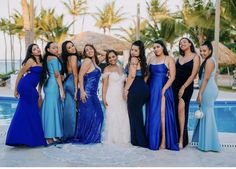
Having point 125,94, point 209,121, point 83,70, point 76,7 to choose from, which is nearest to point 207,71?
point 209,121

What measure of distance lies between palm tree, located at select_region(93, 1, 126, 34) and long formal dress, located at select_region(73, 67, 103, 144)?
32.9m

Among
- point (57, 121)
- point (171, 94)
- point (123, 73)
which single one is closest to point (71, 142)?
point (57, 121)

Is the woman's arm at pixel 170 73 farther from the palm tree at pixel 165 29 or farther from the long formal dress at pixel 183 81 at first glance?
the palm tree at pixel 165 29

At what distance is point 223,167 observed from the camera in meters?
4.47

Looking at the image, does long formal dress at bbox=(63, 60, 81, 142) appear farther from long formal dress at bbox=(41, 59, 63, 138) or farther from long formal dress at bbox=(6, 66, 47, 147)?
long formal dress at bbox=(6, 66, 47, 147)

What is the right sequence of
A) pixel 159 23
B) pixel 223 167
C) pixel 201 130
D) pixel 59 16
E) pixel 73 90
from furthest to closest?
1. pixel 59 16
2. pixel 159 23
3. pixel 73 90
4. pixel 201 130
5. pixel 223 167

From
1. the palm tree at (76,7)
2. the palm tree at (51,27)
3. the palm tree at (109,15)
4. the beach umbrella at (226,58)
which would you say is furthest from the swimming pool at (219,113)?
the palm tree at (109,15)

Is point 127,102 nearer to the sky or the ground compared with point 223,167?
nearer to the sky

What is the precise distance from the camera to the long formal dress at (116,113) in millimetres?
5508

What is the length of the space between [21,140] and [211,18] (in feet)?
51.9

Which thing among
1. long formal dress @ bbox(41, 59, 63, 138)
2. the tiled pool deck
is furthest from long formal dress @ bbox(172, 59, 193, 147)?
long formal dress @ bbox(41, 59, 63, 138)

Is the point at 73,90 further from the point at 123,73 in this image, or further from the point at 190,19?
the point at 190,19

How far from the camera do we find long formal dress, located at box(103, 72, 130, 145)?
5508 mm

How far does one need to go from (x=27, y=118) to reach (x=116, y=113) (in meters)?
1.29
